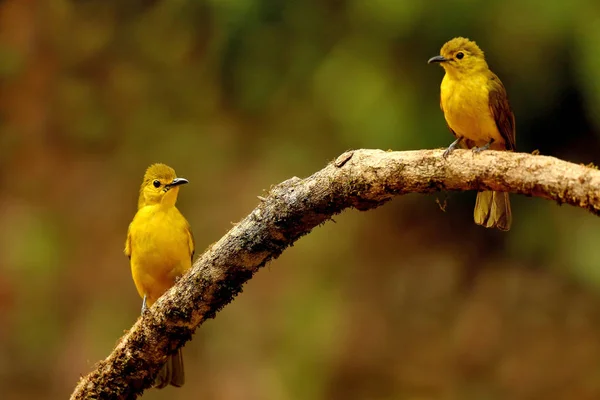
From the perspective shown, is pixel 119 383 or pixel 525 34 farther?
pixel 525 34

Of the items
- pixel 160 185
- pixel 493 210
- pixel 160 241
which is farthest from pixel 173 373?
pixel 493 210

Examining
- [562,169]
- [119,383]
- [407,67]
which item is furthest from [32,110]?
[562,169]

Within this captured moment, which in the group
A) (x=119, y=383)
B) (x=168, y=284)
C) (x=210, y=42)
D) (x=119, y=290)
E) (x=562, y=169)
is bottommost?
(x=562, y=169)

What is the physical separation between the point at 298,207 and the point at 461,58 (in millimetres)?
846

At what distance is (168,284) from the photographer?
148 inches

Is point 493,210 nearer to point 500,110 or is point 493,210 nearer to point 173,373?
point 500,110

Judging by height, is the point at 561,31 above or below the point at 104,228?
below

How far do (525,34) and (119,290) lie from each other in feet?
11.6

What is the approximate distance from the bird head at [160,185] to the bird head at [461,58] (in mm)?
1272

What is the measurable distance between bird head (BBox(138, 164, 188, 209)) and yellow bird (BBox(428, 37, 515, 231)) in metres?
1.26

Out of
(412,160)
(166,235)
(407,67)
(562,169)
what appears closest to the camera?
(562,169)

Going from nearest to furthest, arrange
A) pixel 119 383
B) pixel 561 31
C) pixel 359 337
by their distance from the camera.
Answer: pixel 119 383
pixel 561 31
pixel 359 337

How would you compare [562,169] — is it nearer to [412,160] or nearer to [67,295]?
[412,160]

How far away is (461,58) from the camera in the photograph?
3076 millimetres
